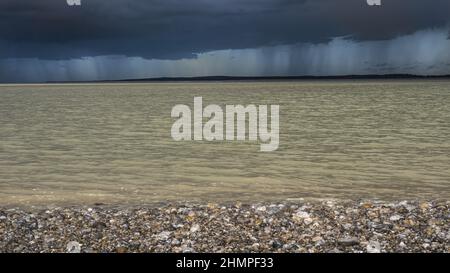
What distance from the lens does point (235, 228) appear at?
1063 centimetres

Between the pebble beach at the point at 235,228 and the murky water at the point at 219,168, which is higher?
the pebble beach at the point at 235,228

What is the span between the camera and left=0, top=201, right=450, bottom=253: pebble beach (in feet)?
31.6

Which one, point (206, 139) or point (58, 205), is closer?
point (58, 205)

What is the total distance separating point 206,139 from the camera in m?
29.3

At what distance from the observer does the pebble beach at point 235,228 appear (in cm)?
962

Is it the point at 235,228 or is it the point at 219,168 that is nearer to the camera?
the point at 235,228

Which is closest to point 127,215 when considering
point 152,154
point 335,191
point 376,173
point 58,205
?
point 58,205

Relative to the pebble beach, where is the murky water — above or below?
below

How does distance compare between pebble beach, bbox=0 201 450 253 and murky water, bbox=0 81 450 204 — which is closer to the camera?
pebble beach, bbox=0 201 450 253

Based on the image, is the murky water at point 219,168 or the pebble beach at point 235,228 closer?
the pebble beach at point 235,228

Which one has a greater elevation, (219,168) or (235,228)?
(235,228)

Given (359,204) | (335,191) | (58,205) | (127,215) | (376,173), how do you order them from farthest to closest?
(376,173) → (335,191) → (58,205) → (359,204) → (127,215)
